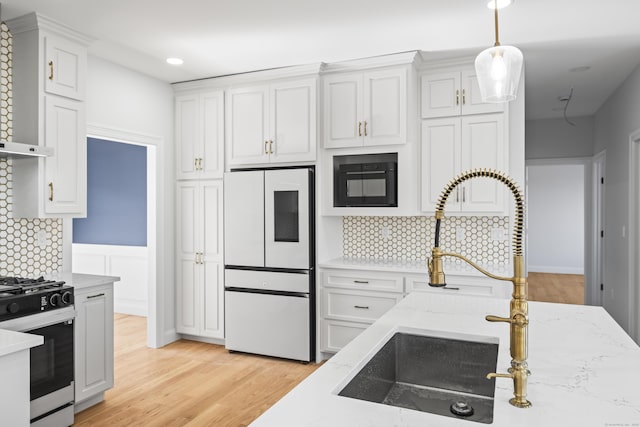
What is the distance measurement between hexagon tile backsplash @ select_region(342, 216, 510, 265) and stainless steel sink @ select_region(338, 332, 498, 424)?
8.15ft

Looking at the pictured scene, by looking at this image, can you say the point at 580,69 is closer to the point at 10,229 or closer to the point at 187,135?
the point at 187,135

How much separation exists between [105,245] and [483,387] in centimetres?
556

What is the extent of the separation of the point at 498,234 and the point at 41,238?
143 inches

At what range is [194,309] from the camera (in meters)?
4.55

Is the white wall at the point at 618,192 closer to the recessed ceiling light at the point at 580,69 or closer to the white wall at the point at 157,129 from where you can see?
the recessed ceiling light at the point at 580,69

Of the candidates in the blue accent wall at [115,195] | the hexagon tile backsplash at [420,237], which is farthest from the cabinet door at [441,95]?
the blue accent wall at [115,195]

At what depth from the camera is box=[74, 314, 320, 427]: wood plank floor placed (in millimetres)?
2975

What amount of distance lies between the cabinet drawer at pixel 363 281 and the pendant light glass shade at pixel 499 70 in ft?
6.82

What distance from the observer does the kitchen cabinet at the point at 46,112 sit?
297cm

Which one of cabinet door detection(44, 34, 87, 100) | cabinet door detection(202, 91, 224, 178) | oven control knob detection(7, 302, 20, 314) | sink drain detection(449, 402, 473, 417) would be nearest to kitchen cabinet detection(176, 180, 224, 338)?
cabinet door detection(202, 91, 224, 178)

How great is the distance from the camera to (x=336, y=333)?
3955mm

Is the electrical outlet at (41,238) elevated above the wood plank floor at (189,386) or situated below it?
above

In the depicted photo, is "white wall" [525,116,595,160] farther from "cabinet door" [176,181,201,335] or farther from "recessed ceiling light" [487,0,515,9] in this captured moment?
"cabinet door" [176,181,201,335]

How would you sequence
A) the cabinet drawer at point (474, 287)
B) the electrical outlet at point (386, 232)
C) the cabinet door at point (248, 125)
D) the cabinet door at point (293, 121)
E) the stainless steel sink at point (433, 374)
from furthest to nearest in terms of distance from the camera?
the electrical outlet at point (386, 232)
the cabinet door at point (248, 125)
the cabinet door at point (293, 121)
the cabinet drawer at point (474, 287)
the stainless steel sink at point (433, 374)
